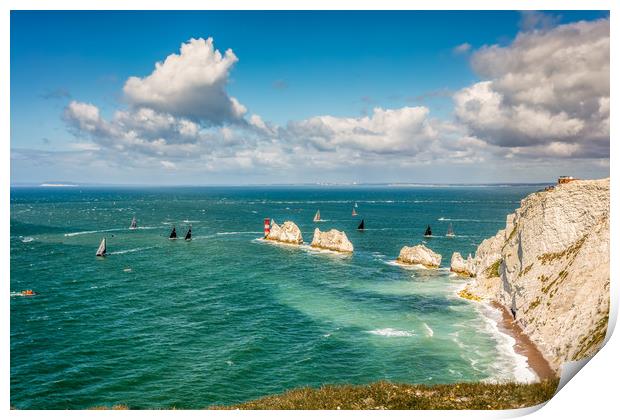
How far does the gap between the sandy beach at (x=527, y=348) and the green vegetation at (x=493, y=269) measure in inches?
306

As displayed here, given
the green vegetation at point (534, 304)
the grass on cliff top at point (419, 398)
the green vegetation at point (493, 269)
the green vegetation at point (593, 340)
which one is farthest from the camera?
the green vegetation at point (493, 269)

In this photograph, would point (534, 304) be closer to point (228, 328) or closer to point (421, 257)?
point (228, 328)

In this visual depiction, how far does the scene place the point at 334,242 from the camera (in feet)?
306

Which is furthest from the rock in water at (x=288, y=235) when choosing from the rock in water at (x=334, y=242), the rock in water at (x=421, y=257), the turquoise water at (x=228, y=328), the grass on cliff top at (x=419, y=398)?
the grass on cliff top at (x=419, y=398)

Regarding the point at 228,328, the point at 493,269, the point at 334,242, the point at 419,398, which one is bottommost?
the point at 228,328

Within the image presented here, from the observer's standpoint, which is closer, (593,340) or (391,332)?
(593,340)

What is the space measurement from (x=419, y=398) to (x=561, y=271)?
71.4ft

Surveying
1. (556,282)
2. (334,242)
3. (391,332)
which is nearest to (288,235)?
(334,242)

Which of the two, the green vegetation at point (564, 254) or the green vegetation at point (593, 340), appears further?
the green vegetation at point (564, 254)

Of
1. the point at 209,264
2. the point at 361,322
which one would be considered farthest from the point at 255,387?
the point at 209,264

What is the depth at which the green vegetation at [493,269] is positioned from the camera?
56.6m

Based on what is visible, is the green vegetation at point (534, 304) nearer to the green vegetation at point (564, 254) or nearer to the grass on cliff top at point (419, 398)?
the green vegetation at point (564, 254)

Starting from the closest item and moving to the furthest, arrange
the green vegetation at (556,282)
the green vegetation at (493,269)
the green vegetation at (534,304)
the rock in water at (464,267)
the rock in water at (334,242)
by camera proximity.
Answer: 1. the green vegetation at (556,282)
2. the green vegetation at (534,304)
3. the green vegetation at (493,269)
4. the rock in water at (464,267)
5. the rock in water at (334,242)
